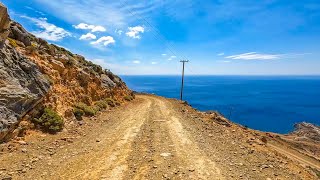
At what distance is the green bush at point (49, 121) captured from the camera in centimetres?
1583

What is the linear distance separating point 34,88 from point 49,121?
89.7 inches

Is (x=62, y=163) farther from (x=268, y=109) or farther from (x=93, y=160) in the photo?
(x=268, y=109)

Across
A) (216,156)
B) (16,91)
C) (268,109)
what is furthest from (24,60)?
(268,109)

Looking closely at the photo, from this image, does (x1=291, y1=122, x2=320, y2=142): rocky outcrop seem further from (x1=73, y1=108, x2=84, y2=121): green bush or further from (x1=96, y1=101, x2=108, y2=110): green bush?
(x1=73, y1=108, x2=84, y2=121): green bush

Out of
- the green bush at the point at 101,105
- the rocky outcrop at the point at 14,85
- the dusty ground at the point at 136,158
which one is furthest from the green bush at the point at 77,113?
the green bush at the point at 101,105

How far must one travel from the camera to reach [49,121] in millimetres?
16062

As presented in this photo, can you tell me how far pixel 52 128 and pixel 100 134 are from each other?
2995 millimetres

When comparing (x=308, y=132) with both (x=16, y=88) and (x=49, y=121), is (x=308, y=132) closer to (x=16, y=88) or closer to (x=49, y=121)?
(x=49, y=121)

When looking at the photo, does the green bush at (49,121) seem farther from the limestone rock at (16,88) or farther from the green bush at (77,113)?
the green bush at (77,113)

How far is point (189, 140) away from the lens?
15.9m

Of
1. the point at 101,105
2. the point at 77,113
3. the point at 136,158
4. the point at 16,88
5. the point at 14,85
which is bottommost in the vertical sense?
the point at 136,158

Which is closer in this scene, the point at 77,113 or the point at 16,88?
the point at 16,88

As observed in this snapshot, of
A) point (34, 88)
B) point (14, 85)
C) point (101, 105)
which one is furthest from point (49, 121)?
point (101, 105)

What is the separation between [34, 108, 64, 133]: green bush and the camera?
1583 centimetres
